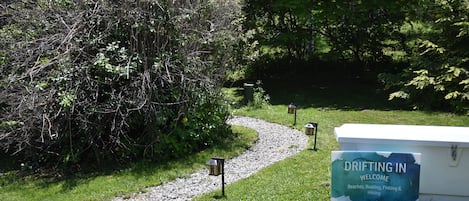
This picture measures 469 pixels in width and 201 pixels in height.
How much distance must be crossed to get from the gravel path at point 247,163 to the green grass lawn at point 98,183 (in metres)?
0.19

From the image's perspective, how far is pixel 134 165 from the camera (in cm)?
614

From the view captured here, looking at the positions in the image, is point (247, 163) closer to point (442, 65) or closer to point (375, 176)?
point (375, 176)

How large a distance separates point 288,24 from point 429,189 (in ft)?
34.0

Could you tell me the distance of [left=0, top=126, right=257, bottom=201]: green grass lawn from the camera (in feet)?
17.1

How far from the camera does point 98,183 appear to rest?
554cm

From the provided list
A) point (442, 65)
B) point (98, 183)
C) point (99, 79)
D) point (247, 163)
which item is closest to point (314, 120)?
point (247, 163)

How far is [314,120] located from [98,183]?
472 centimetres

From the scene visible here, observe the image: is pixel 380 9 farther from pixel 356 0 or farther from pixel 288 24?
pixel 288 24

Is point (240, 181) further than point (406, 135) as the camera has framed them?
Yes

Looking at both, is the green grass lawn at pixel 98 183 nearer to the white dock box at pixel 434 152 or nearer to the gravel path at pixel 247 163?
the gravel path at pixel 247 163

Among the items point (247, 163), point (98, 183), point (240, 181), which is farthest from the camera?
point (247, 163)

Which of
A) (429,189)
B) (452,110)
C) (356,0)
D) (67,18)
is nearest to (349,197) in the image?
(429,189)

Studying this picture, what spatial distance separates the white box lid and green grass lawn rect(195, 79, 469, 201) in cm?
88

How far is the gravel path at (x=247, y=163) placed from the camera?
522 cm
